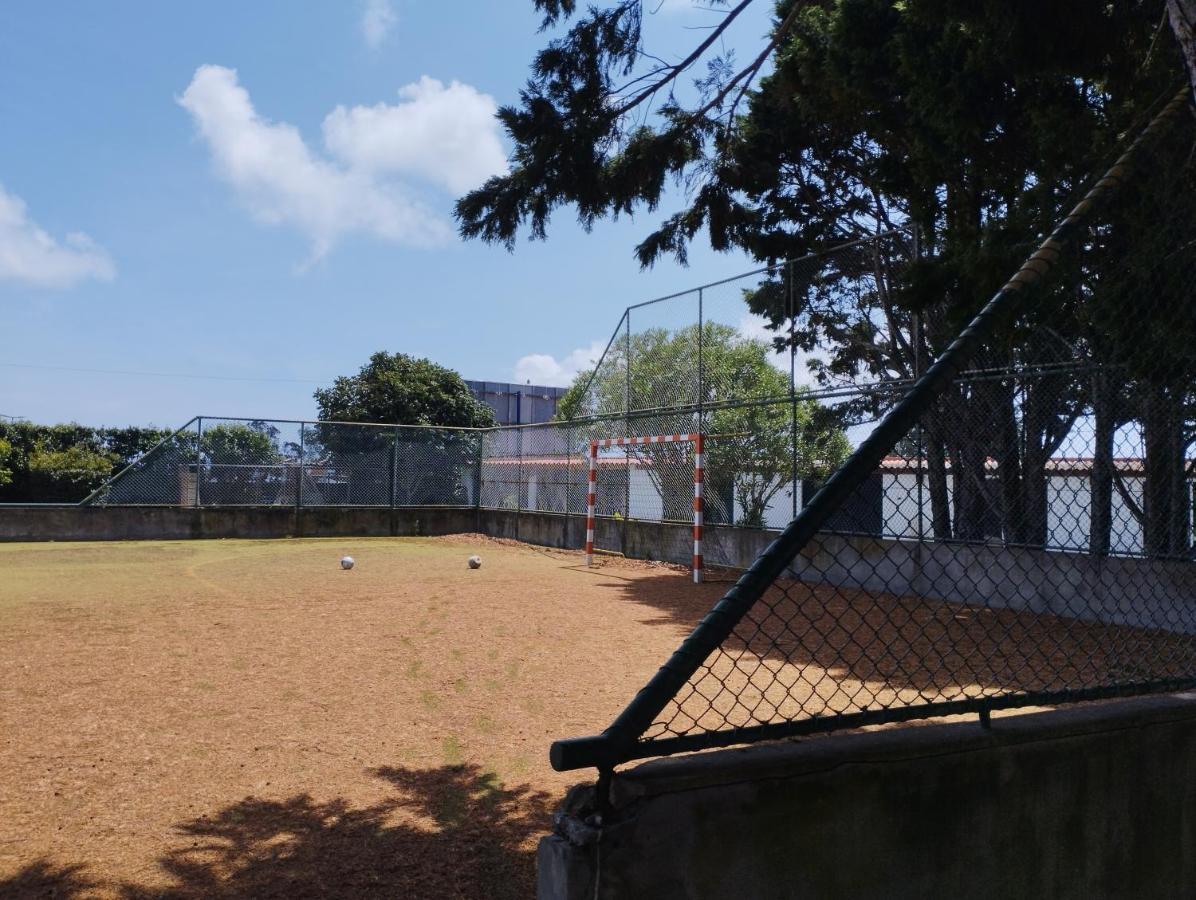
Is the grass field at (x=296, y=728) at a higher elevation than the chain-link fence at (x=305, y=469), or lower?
lower

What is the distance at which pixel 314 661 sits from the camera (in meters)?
6.29

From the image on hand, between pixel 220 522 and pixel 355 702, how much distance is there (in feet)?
47.6

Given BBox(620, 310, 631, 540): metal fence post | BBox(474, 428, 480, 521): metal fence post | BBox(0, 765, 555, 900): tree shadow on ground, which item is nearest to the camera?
BBox(0, 765, 555, 900): tree shadow on ground

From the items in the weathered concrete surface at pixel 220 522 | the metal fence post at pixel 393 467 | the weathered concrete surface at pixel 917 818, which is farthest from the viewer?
the metal fence post at pixel 393 467

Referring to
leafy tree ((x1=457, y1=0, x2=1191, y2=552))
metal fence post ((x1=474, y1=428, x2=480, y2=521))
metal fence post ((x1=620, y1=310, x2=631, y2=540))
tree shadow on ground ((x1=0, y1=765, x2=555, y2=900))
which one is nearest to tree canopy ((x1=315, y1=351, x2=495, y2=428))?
metal fence post ((x1=474, y1=428, x2=480, y2=521))

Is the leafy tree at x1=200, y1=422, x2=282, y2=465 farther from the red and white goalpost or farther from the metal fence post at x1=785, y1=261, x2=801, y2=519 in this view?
the metal fence post at x1=785, y1=261, x2=801, y2=519

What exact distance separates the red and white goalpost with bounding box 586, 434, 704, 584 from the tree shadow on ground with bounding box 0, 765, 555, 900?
8.23 metres

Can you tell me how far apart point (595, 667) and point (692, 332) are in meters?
7.90

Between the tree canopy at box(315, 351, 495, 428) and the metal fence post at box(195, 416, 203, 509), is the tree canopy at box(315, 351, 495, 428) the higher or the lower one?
the higher one

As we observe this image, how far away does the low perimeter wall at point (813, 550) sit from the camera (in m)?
7.15

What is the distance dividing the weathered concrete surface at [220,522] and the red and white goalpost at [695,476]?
5940mm

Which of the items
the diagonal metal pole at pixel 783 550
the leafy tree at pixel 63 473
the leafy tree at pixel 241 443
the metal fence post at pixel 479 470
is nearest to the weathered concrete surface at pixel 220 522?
the metal fence post at pixel 479 470

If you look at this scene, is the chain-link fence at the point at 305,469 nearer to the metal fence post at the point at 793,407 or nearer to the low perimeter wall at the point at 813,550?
the low perimeter wall at the point at 813,550

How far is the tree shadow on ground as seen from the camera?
113 inches
